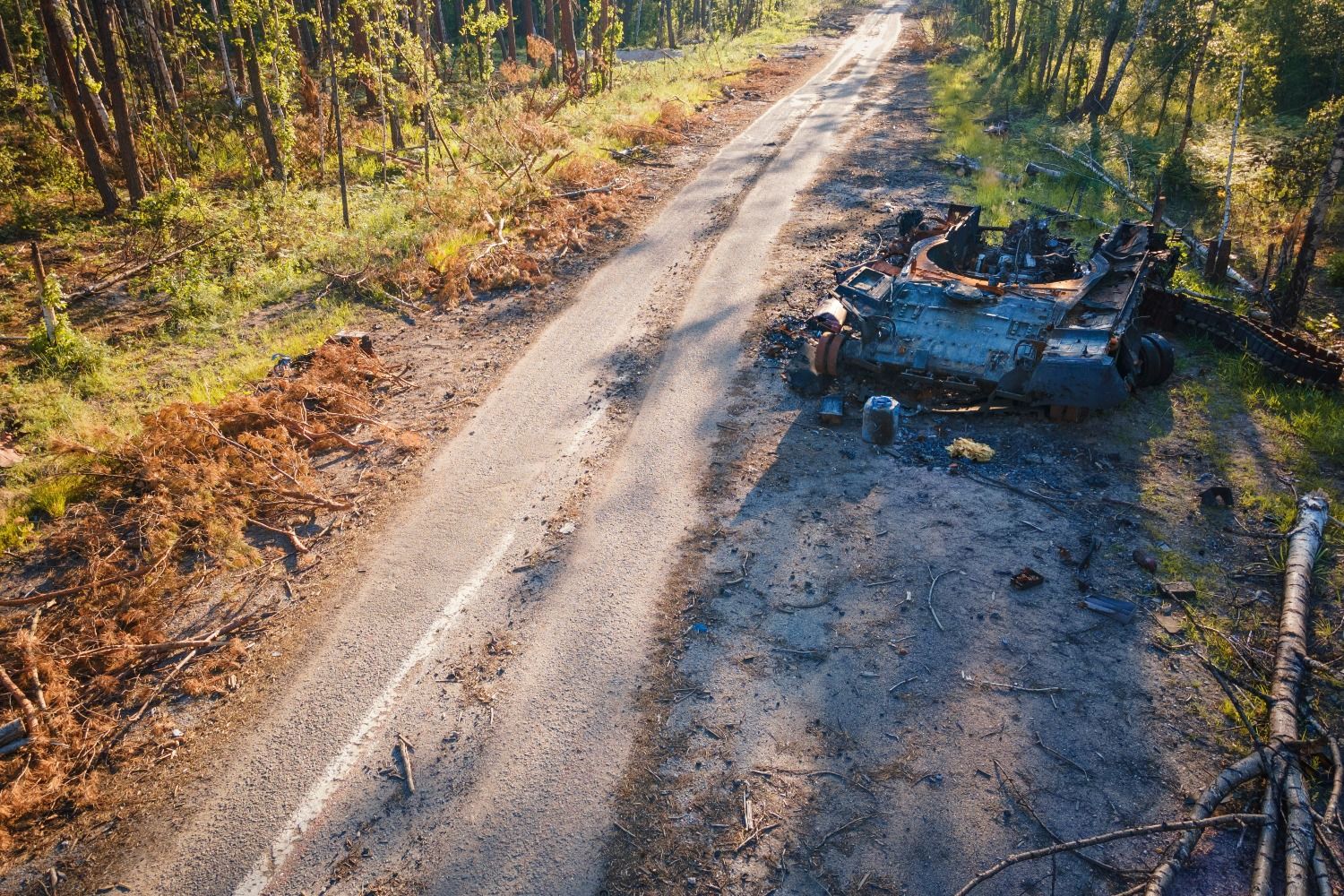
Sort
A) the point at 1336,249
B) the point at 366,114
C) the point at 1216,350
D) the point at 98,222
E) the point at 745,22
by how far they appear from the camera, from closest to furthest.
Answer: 1. the point at 1216,350
2. the point at 1336,249
3. the point at 98,222
4. the point at 366,114
5. the point at 745,22

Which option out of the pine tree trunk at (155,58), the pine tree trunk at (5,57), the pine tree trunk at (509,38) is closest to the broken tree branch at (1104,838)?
the pine tree trunk at (155,58)

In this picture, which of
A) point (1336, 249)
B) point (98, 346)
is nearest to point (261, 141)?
point (98, 346)

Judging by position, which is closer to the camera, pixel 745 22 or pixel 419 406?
pixel 419 406

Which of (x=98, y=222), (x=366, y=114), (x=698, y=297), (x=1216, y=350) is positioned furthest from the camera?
(x=366, y=114)

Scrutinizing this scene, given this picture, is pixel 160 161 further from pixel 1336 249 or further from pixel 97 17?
pixel 1336 249

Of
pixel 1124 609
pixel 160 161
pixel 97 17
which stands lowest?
pixel 1124 609

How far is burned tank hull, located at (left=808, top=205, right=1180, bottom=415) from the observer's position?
26.1ft

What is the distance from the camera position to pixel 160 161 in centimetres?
1669

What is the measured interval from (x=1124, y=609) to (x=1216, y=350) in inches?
239

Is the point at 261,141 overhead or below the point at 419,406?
overhead

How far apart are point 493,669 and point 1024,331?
6.50 meters

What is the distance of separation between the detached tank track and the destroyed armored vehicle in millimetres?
14

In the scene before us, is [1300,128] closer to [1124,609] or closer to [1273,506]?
[1273,506]

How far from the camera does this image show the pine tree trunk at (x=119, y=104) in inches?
542
